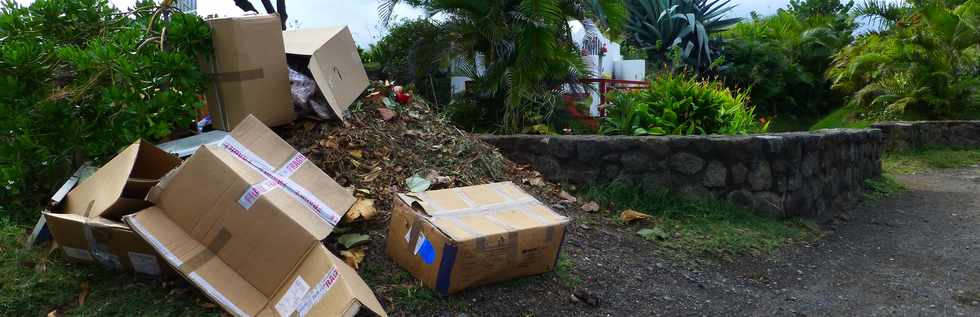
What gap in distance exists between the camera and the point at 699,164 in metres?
4.71

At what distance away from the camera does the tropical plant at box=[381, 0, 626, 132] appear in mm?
5965

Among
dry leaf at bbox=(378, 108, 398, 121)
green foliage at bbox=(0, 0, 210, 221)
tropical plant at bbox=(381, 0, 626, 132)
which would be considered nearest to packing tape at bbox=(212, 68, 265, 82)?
green foliage at bbox=(0, 0, 210, 221)

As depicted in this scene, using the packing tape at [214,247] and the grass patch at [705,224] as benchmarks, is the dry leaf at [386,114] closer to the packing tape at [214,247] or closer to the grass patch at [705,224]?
the grass patch at [705,224]

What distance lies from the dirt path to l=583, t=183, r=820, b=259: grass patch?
0.14 meters

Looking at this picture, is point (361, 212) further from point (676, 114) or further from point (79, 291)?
point (676, 114)

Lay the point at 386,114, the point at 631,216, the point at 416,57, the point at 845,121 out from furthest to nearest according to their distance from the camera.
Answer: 1. the point at 845,121
2. the point at 416,57
3. the point at 631,216
4. the point at 386,114

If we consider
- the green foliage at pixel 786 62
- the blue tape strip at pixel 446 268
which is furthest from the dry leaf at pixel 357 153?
the green foliage at pixel 786 62

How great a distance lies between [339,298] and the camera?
2324mm

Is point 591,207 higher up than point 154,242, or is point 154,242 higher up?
point 154,242

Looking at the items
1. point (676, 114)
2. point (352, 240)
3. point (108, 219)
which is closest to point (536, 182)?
point (676, 114)

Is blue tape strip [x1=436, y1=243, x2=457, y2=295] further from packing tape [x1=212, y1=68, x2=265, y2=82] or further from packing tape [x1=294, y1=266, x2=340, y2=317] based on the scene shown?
packing tape [x1=212, y1=68, x2=265, y2=82]

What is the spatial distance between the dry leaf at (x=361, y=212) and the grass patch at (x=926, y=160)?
7426mm

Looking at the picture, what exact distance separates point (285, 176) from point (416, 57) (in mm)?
4038

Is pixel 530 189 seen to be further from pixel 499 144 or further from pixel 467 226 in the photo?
pixel 467 226
